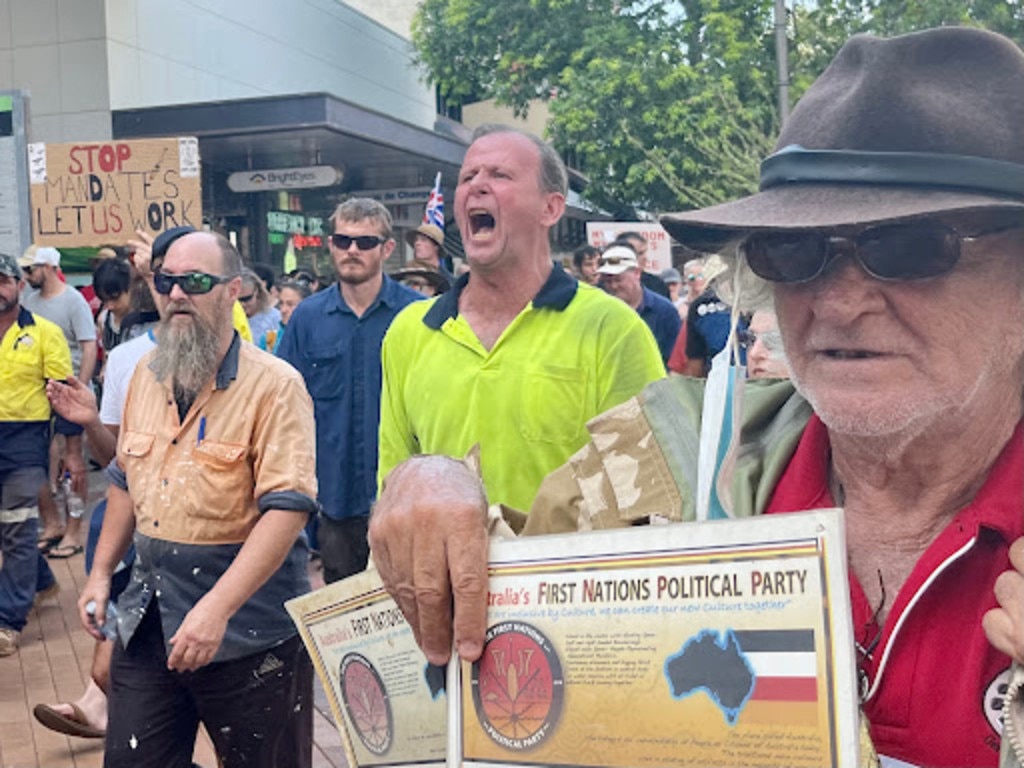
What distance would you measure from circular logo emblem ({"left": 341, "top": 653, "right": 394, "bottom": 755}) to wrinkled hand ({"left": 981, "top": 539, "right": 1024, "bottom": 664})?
0.85 meters

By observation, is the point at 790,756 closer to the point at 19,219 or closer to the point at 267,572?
the point at 267,572

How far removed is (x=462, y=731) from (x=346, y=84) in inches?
949

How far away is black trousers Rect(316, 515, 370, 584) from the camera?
5449mm

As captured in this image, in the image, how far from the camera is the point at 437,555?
1755 mm

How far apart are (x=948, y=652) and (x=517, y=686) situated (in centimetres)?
55

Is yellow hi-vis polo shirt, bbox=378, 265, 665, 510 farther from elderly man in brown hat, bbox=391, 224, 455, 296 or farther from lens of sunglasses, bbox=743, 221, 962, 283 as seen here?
elderly man in brown hat, bbox=391, 224, 455, 296

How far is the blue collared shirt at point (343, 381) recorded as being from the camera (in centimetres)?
550

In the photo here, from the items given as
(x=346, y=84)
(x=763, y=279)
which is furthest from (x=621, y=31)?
(x=763, y=279)

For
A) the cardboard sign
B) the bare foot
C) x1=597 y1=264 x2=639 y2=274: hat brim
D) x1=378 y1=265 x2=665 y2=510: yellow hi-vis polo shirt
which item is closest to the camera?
x1=378 y1=265 x2=665 y2=510: yellow hi-vis polo shirt

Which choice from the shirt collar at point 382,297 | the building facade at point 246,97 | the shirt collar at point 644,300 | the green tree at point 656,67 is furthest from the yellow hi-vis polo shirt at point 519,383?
the green tree at point 656,67

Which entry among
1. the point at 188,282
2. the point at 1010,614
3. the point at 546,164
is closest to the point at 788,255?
the point at 1010,614

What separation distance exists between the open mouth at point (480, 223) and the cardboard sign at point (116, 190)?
3943mm

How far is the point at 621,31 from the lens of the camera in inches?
1053

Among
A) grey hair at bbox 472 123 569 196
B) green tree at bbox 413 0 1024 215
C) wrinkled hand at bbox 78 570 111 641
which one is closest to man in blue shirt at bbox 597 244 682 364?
grey hair at bbox 472 123 569 196
